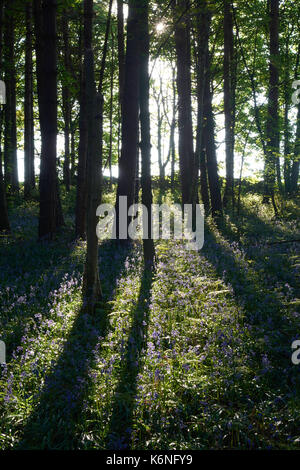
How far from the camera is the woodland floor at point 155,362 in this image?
3.62 m

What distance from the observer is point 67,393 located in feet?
13.5

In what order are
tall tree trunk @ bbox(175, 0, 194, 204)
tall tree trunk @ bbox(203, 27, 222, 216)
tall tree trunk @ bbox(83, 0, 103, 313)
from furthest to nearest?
1. tall tree trunk @ bbox(203, 27, 222, 216)
2. tall tree trunk @ bbox(175, 0, 194, 204)
3. tall tree trunk @ bbox(83, 0, 103, 313)

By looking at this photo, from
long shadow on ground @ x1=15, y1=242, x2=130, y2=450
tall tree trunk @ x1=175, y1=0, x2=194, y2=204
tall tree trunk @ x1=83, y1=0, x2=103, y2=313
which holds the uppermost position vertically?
tall tree trunk @ x1=175, y1=0, x2=194, y2=204

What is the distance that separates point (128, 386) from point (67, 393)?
70 centimetres

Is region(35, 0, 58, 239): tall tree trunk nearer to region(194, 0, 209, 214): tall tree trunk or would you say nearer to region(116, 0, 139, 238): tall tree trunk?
region(116, 0, 139, 238): tall tree trunk

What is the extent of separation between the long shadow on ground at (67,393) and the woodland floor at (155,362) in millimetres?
15

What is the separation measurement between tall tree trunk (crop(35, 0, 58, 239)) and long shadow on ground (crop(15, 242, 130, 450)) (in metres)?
5.93

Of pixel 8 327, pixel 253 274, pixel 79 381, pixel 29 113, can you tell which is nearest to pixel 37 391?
pixel 79 381

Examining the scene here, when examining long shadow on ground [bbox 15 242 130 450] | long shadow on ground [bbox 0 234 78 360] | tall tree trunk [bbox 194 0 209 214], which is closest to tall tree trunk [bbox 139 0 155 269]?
tall tree trunk [bbox 194 0 209 214]

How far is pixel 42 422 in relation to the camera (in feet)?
12.5

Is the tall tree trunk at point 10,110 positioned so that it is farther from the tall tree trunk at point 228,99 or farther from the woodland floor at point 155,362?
the woodland floor at point 155,362

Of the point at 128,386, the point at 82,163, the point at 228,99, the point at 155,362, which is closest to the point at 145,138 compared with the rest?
the point at 82,163

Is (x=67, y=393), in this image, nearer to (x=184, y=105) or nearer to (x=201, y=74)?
(x=201, y=74)

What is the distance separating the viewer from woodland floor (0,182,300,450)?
3625 mm
